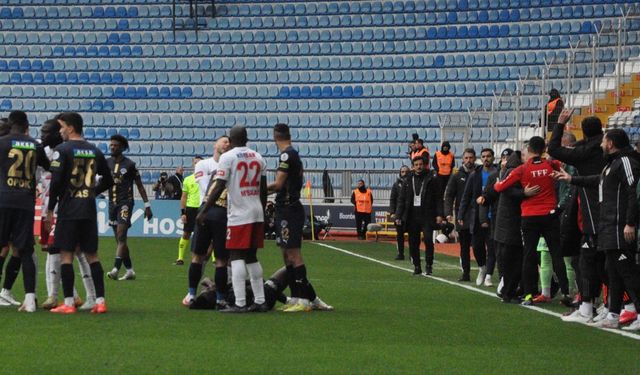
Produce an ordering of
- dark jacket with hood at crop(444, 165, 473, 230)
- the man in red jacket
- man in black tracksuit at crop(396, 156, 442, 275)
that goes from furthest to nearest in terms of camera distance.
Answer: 1. man in black tracksuit at crop(396, 156, 442, 275)
2. dark jacket with hood at crop(444, 165, 473, 230)
3. the man in red jacket

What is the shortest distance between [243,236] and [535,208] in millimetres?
3626

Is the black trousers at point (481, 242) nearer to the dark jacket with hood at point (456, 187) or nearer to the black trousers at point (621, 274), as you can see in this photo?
the dark jacket with hood at point (456, 187)

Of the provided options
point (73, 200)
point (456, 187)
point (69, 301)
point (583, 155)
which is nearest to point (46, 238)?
point (69, 301)

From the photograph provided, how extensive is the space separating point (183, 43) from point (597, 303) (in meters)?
30.4

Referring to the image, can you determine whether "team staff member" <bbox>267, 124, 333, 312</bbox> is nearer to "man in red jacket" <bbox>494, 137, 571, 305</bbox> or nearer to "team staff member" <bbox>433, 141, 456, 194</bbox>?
"man in red jacket" <bbox>494, 137, 571, 305</bbox>

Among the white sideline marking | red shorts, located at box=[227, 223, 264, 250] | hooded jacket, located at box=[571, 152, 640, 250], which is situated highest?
hooded jacket, located at box=[571, 152, 640, 250]

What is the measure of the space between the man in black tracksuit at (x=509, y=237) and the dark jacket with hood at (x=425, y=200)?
493 cm

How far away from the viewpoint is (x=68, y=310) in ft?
40.1

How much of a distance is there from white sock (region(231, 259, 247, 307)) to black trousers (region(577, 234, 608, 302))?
3.28m

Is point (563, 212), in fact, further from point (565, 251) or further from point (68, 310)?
point (68, 310)

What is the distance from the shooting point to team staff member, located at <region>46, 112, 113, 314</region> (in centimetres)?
1195

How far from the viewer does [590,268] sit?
1205 cm

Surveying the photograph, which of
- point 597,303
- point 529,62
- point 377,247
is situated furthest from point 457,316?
point 529,62

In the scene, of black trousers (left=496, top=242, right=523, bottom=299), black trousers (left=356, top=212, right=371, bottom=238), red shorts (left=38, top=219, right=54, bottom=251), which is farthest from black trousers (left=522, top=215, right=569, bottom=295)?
black trousers (left=356, top=212, right=371, bottom=238)
